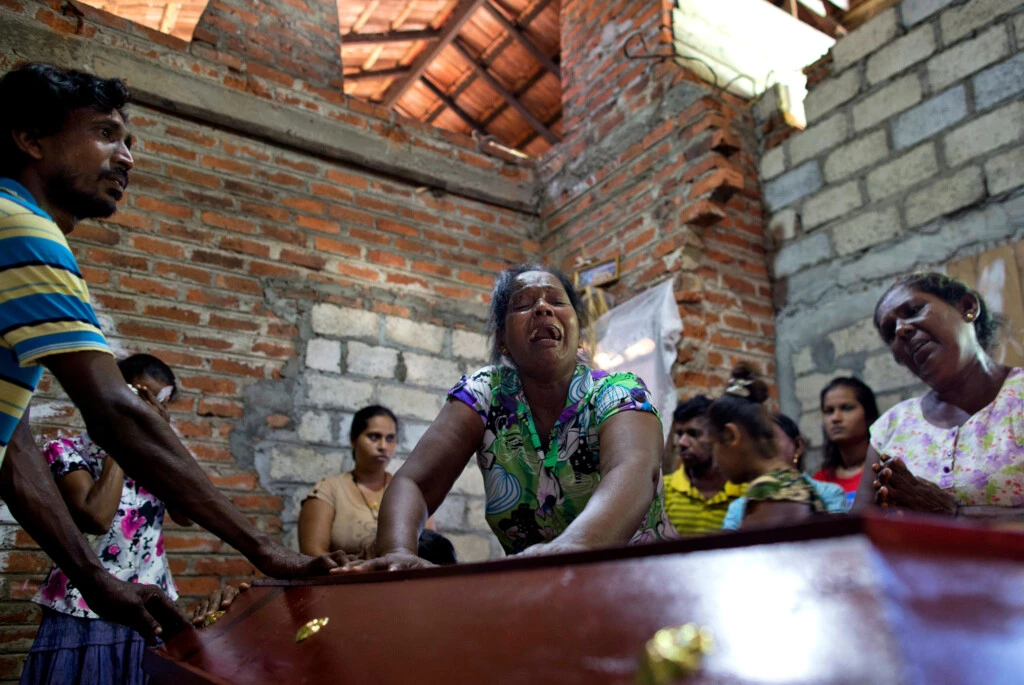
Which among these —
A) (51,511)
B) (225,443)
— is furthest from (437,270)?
(51,511)

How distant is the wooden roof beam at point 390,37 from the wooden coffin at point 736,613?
7754 mm

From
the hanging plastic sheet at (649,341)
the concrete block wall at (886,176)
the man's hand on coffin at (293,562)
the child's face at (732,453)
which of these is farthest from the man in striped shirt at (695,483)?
the man's hand on coffin at (293,562)

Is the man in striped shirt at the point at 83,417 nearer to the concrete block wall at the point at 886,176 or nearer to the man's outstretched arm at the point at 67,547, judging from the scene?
the man's outstretched arm at the point at 67,547

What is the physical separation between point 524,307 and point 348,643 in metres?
1.17

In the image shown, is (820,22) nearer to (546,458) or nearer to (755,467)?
(755,467)

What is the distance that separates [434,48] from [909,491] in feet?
25.2

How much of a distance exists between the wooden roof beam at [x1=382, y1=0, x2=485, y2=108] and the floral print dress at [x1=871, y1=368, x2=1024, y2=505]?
6.64 meters

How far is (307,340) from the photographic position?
13.1ft

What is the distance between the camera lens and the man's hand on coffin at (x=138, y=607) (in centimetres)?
132

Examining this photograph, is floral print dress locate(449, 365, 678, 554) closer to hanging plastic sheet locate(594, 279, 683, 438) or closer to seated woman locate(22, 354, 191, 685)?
seated woman locate(22, 354, 191, 685)

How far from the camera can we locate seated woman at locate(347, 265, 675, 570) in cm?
156

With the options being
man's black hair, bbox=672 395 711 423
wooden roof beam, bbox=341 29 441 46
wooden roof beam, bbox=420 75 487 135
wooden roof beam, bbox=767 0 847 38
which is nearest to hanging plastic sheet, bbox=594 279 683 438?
man's black hair, bbox=672 395 711 423

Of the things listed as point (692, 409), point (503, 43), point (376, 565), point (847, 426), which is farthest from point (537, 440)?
point (503, 43)

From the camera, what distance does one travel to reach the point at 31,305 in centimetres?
129
